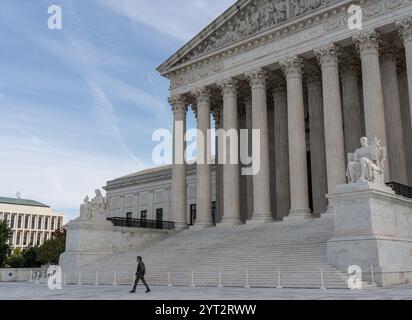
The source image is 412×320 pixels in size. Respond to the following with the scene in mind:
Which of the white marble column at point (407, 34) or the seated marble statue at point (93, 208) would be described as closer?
the white marble column at point (407, 34)

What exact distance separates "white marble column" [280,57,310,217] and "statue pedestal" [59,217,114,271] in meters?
14.2

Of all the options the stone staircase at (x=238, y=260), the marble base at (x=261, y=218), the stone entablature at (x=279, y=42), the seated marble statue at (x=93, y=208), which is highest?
the stone entablature at (x=279, y=42)

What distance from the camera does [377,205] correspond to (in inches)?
915

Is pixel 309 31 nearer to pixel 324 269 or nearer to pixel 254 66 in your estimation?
pixel 254 66

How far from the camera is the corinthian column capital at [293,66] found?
1454 inches

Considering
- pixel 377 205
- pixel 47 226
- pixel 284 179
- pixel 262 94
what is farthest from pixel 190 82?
pixel 47 226

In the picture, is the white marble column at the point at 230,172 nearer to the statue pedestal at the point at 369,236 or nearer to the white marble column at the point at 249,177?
the white marble column at the point at 249,177

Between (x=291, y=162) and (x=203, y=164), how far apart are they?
29.9 feet

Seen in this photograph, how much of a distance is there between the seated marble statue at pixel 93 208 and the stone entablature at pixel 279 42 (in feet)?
43.8

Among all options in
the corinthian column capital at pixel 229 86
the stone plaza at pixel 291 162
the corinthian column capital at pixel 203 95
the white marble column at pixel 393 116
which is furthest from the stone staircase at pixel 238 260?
the corinthian column capital at pixel 203 95

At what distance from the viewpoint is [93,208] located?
37188mm

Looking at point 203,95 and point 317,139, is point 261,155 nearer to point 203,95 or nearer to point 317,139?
point 317,139

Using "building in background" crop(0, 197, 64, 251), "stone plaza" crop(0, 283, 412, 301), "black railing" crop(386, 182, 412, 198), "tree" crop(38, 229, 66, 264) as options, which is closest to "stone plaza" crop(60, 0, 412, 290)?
"black railing" crop(386, 182, 412, 198)

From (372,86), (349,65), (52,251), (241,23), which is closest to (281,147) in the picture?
(349,65)
